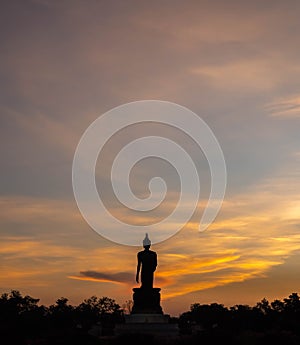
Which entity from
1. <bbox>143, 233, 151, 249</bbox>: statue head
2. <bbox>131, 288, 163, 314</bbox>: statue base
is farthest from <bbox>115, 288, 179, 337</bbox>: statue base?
<bbox>143, 233, 151, 249</bbox>: statue head

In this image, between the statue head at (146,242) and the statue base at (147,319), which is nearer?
the statue base at (147,319)

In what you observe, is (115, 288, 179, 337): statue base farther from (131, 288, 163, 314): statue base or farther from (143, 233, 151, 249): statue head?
(143, 233, 151, 249): statue head

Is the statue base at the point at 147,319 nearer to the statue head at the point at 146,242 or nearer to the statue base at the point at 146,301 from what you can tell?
the statue base at the point at 146,301

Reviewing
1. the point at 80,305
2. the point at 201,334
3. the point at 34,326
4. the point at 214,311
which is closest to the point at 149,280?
the point at 201,334

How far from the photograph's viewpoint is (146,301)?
1684 inches

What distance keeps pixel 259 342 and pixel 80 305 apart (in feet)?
278

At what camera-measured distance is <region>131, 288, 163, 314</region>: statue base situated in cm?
4188

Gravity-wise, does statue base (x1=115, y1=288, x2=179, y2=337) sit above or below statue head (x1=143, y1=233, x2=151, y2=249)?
below

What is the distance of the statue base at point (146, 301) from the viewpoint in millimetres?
41878

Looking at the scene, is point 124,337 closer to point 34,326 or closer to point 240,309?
point 34,326

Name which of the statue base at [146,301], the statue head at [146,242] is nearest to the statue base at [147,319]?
the statue base at [146,301]

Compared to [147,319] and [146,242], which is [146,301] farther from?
[146,242]

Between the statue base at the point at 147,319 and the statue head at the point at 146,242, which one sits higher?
the statue head at the point at 146,242

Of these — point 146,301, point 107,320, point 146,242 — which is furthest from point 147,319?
point 107,320
